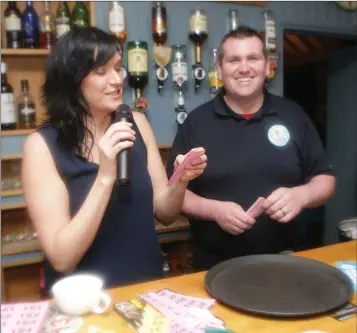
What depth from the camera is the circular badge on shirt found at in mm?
1754

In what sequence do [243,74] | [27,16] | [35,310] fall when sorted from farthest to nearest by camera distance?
[27,16], [243,74], [35,310]

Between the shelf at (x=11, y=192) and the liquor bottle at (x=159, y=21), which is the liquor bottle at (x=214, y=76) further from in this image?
the shelf at (x=11, y=192)

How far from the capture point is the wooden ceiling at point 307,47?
4164 mm

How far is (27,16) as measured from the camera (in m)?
2.25

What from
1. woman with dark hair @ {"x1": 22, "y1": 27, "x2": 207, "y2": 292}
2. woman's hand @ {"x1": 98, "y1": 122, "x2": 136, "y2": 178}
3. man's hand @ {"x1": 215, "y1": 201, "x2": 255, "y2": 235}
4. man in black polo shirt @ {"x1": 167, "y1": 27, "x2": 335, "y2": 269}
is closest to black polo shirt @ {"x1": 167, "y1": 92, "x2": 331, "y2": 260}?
man in black polo shirt @ {"x1": 167, "y1": 27, "x2": 335, "y2": 269}

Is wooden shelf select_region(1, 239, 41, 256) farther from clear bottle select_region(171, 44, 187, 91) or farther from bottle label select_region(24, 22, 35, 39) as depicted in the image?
clear bottle select_region(171, 44, 187, 91)

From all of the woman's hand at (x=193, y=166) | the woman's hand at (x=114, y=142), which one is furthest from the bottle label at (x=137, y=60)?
the woman's hand at (x=114, y=142)

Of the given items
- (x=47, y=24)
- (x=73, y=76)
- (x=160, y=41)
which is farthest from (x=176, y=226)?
(x=73, y=76)

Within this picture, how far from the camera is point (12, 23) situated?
219cm

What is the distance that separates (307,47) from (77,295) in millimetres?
4317

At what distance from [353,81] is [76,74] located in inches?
118

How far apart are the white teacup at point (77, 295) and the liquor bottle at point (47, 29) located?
5.38 feet

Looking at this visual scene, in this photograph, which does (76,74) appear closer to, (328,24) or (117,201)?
(117,201)

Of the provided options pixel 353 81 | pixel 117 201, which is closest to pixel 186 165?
pixel 117 201
